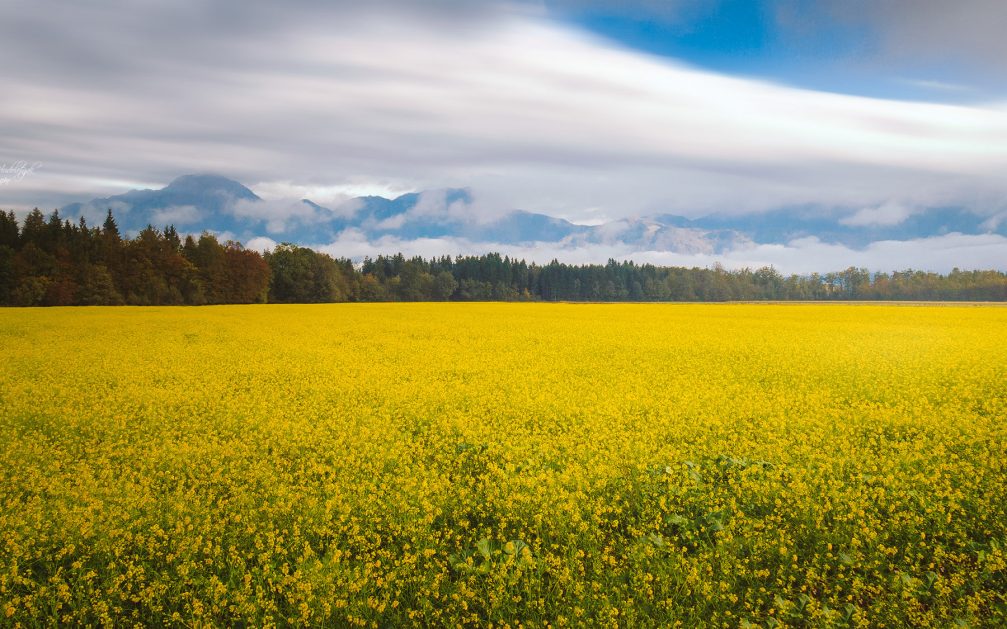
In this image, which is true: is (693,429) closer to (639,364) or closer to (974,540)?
(974,540)

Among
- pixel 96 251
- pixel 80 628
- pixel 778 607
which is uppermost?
pixel 96 251

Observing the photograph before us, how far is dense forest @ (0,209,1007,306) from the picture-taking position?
6444cm

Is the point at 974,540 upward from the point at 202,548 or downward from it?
upward

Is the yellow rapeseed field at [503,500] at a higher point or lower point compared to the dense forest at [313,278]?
lower

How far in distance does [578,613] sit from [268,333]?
2755cm

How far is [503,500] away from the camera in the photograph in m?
7.94

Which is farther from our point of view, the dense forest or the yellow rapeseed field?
the dense forest

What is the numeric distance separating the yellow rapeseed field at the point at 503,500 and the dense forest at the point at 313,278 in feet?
192

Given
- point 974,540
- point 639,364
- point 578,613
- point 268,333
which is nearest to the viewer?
point 578,613

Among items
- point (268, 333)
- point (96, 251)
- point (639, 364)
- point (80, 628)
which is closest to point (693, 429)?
point (639, 364)

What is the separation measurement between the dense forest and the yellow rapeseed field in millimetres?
58650

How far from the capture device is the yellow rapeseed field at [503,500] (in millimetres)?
5871

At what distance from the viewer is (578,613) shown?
17.8ft

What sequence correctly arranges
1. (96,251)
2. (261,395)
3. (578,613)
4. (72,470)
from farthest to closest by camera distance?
(96,251) → (261,395) → (72,470) → (578,613)
